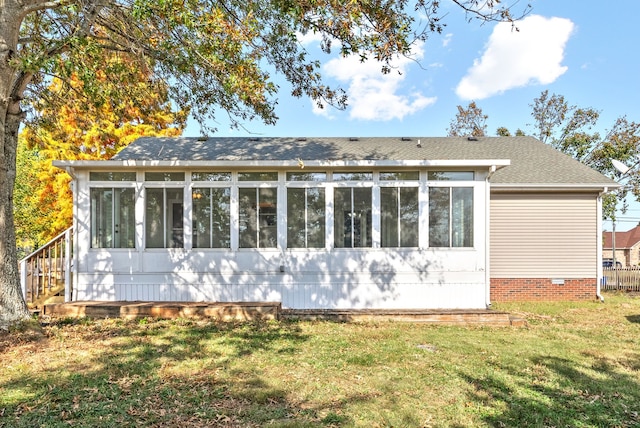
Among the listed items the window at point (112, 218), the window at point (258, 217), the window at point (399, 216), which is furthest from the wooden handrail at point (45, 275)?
the window at point (399, 216)

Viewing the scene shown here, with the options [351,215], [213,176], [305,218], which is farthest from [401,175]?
[213,176]

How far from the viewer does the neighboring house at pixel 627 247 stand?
1676 inches

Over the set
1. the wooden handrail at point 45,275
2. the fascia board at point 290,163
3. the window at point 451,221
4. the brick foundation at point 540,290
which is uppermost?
the fascia board at point 290,163

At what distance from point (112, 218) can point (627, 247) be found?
5434 cm

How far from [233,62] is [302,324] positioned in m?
4.74

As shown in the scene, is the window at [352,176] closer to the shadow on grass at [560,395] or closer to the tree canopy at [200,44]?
the tree canopy at [200,44]

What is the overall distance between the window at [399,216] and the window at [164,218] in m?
4.37

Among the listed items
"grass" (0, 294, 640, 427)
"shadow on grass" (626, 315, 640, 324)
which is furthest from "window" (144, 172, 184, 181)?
"shadow on grass" (626, 315, 640, 324)

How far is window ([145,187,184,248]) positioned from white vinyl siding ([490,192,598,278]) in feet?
26.4

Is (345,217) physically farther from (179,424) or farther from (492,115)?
(492,115)

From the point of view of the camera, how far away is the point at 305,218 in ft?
25.6

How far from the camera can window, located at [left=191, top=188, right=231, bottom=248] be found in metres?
7.77

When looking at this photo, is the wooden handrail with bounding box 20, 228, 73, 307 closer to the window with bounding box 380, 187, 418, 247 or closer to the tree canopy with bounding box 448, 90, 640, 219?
the window with bounding box 380, 187, 418, 247

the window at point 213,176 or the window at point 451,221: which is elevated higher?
the window at point 213,176
